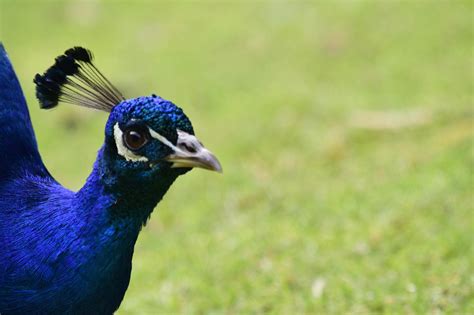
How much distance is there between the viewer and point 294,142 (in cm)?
650

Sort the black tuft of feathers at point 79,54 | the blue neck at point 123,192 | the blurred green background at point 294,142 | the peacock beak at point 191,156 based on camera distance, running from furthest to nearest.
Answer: the blurred green background at point 294,142 < the black tuft of feathers at point 79,54 < the blue neck at point 123,192 < the peacock beak at point 191,156

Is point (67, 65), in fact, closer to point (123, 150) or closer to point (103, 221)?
point (123, 150)

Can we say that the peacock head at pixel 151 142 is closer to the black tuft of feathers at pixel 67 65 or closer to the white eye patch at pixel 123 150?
the white eye patch at pixel 123 150

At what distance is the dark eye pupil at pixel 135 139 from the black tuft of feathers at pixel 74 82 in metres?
0.33

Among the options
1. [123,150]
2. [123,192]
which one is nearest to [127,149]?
[123,150]

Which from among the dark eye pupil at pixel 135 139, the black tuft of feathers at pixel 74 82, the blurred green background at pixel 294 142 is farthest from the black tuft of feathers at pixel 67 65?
the blurred green background at pixel 294 142

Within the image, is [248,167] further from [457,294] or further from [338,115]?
[457,294]

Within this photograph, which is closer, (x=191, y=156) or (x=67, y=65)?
(x=191, y=156)

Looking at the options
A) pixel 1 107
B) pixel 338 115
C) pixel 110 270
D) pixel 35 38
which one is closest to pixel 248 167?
pixel 338 115

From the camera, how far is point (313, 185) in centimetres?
560

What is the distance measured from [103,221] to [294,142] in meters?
4.21

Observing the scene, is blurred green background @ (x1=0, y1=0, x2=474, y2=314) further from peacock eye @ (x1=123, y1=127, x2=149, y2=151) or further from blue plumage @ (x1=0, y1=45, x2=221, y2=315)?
peacock eye @ (x1=123, y1=127, x2=149, y2=151)

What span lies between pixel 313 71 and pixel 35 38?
4.22 metres

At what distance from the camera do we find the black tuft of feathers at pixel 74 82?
2602 millimetres
